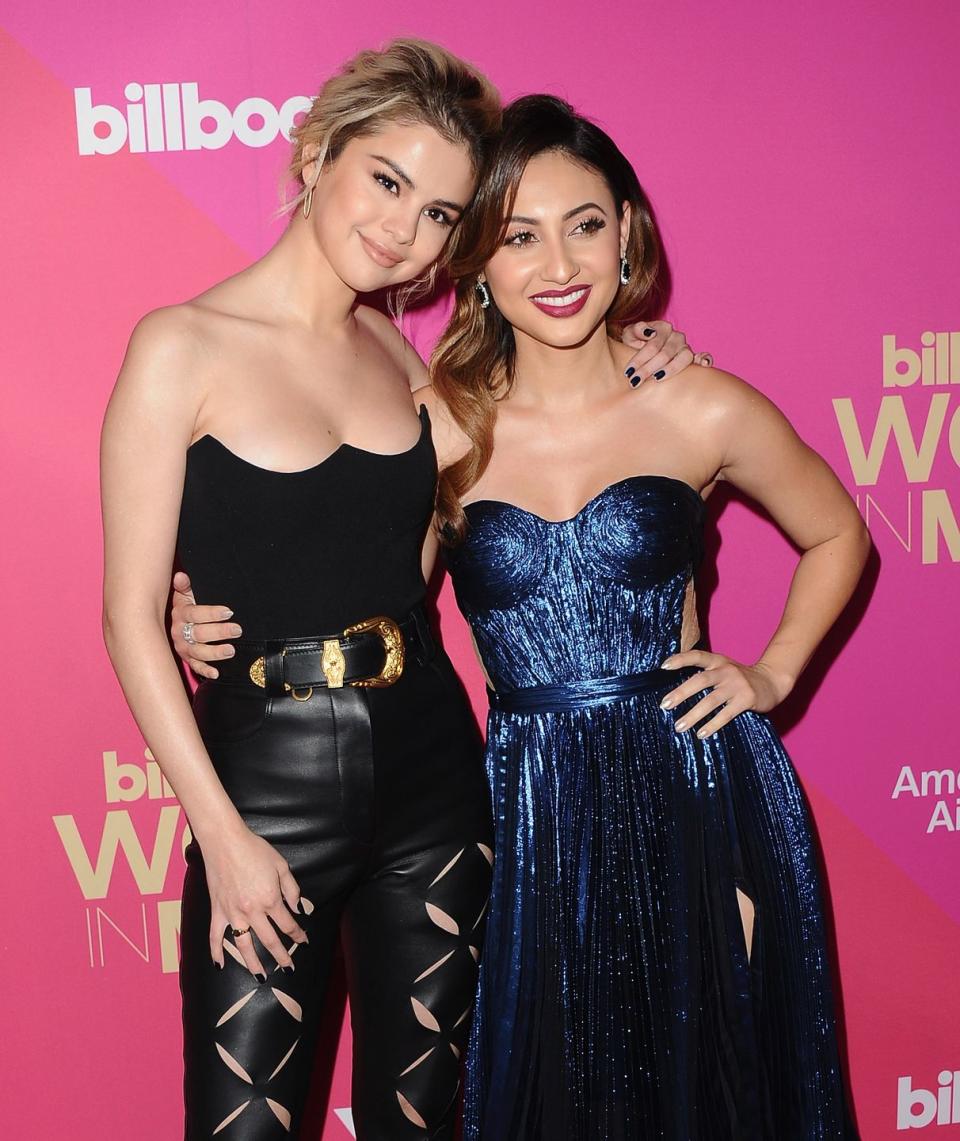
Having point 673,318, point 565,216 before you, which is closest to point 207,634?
point 565,216

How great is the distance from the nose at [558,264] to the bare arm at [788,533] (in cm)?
34

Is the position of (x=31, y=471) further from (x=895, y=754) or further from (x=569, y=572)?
(x=895, y=754)

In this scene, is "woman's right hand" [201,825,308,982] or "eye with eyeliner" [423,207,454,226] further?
"eye with eyeliner" [423,207,454,226]

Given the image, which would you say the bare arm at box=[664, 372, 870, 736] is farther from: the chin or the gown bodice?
the chin

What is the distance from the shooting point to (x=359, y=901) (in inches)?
80.4

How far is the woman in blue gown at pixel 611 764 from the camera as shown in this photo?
217 centimetres

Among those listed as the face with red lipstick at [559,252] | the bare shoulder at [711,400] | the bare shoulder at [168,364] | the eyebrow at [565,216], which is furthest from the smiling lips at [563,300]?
the bare shoulder at [168,364]

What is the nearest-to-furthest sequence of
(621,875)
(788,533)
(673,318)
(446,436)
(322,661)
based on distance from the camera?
(322,661)
(621,875)
(446,436)
(788,533)
(673,318)

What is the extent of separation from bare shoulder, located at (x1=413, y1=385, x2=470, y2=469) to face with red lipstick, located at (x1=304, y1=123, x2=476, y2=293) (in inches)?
13.9

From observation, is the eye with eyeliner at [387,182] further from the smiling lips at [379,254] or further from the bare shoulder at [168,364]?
the bare shoulder at [168,364]

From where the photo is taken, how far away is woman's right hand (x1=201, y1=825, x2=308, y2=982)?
6.01 ft

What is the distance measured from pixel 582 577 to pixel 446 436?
35cm

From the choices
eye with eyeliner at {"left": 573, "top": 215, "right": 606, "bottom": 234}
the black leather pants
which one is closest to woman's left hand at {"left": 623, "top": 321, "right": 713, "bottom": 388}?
eye with eyeliner at {"left": 573, "top": 215, "right": 606, "bottom": 234}

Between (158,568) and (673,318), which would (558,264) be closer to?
(673,318)
